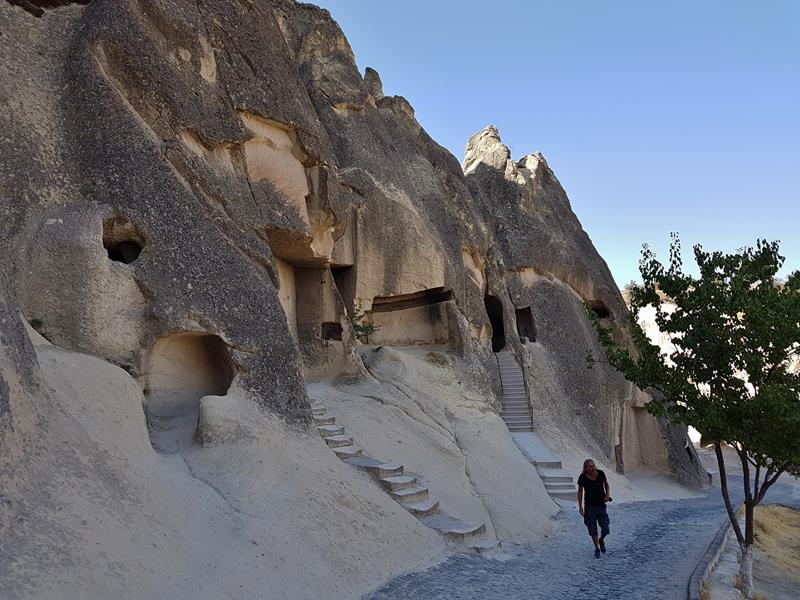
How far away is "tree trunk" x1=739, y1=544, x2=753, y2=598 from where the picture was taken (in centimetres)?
919

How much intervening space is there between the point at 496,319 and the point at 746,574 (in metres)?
13.8

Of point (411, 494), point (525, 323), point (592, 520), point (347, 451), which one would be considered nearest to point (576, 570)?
point (592, 520)

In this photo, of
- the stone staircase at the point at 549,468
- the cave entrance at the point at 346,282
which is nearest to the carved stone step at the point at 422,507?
the stone staircase at the point at 549,468

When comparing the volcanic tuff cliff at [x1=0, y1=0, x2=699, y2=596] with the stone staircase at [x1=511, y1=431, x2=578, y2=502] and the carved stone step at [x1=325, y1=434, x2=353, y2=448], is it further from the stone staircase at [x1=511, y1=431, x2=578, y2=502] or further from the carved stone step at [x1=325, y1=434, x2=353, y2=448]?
the stone staircase at [x1=511, y1=431, x2=578, y2=502]

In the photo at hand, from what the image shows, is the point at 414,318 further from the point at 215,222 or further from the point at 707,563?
the point at 707,563

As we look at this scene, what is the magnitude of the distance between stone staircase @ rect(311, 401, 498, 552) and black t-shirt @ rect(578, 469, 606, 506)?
59.8 inches

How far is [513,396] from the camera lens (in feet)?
61.0

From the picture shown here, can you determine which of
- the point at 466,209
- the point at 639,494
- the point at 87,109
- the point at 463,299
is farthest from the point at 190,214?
the point at 639,494

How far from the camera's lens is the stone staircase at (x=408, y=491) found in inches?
367

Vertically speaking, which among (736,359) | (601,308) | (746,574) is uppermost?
(601,308)

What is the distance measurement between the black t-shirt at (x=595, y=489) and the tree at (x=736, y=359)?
1322mm

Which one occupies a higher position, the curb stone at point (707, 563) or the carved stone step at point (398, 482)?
the carved stone step at point (398, 482)

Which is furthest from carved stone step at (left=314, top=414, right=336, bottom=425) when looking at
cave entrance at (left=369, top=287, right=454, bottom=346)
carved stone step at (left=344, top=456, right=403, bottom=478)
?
cave entrance at (left=369, top=287, right=454, bottom=346)

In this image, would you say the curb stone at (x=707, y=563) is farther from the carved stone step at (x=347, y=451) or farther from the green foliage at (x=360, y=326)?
the green foliage at (x=360, y=326)
